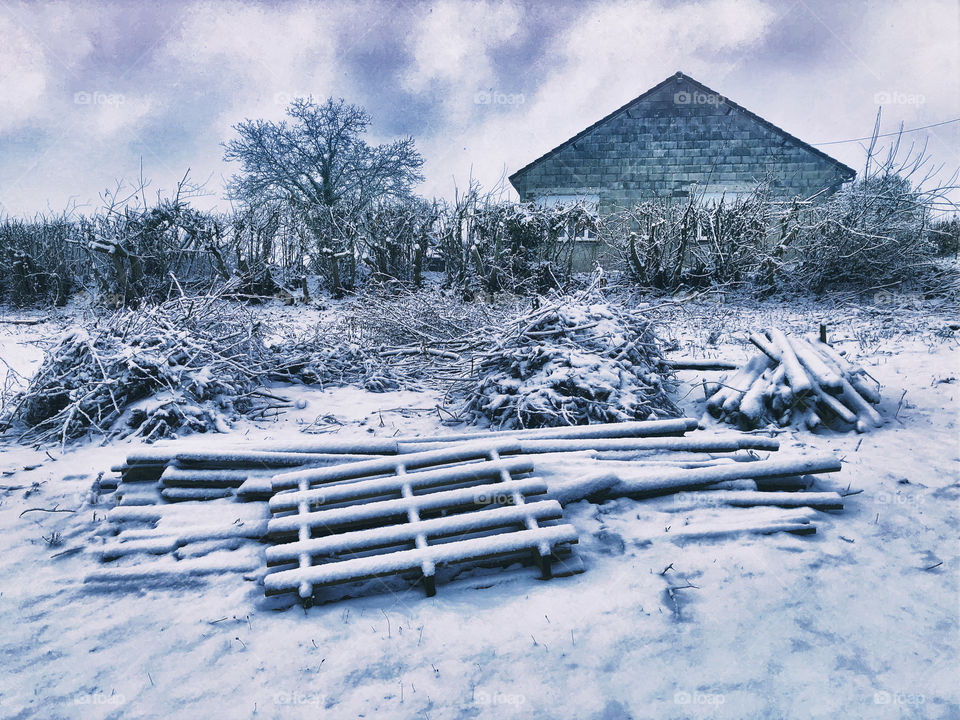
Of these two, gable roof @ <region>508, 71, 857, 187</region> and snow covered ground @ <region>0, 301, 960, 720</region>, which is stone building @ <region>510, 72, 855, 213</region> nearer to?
gable roof @ <region>508, 71, 857, 187</region>

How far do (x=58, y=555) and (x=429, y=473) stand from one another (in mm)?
2205

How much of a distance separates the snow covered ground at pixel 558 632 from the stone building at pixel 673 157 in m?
15.5

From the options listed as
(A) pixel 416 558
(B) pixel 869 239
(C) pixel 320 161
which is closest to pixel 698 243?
(B) pixel 869 239

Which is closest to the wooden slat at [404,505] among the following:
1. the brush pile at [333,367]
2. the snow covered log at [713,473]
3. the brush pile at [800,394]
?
the snow covered log at [713,473]

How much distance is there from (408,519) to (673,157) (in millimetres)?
17468

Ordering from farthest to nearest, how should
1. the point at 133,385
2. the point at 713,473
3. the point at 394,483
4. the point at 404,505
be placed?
the point at 133,385, the point at 713,473, the point at 394,483, the point at 404,505

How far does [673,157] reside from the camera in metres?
17.8

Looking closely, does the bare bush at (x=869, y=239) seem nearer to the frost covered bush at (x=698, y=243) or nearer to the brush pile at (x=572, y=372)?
the frost covered bush at (x=698, y=243)

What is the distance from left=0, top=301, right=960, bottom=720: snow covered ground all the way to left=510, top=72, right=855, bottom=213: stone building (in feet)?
50.8

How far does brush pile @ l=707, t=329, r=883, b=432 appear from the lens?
5.07m

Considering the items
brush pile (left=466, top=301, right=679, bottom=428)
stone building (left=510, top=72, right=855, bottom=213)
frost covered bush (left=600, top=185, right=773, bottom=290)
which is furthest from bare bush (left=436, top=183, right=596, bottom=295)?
brush pile (left=466, top=301, right=679, bottom=428)

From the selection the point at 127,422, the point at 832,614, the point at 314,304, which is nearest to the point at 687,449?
the point at 832,614

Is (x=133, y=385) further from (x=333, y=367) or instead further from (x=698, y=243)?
(x=698, y=243)

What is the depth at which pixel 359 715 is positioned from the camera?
224 cm
